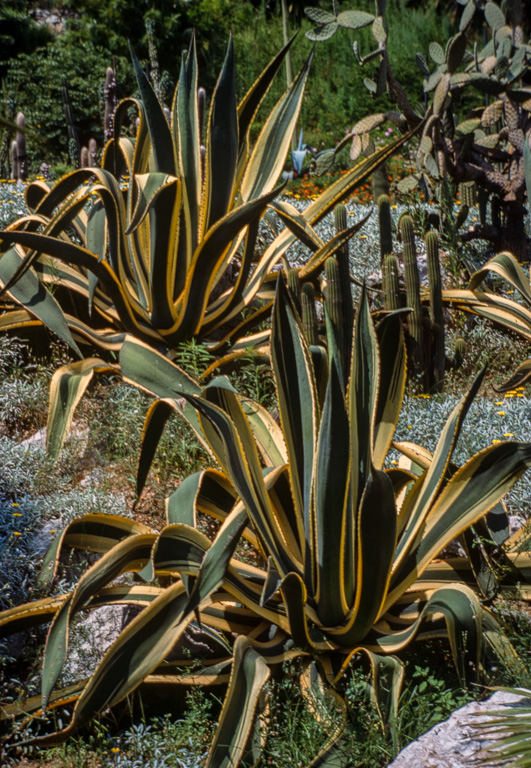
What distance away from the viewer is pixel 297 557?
2250mm

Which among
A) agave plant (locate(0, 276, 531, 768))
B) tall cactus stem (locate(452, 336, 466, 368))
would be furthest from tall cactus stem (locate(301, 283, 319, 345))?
tall cactus stem (locate(452, 336, 466, 368))

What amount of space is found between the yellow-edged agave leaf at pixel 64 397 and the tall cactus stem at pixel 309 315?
77 centimetres

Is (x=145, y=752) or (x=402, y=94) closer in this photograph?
(x=145, y=752)

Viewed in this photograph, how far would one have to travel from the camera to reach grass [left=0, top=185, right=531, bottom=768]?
1959 millimetres

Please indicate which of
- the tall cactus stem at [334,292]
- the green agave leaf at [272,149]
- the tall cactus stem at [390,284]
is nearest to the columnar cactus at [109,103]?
the green agave leaf at [272,149]

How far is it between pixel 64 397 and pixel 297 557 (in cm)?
124

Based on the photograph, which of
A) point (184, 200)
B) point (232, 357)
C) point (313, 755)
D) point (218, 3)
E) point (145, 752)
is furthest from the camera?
point (218, 3)

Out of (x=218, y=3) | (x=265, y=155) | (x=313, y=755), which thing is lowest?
(x=313, y=755)

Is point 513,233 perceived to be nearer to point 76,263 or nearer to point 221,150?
point 221,150

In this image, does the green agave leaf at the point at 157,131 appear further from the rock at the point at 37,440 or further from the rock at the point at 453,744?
the rock at the point at 453,744

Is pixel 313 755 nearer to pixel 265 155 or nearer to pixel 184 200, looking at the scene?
pixel 184 200

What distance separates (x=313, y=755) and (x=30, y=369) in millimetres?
2385

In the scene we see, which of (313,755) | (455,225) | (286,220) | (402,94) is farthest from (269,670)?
(402,94)

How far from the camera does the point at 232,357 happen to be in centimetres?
325
